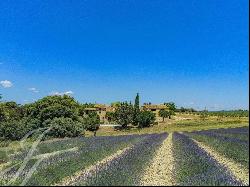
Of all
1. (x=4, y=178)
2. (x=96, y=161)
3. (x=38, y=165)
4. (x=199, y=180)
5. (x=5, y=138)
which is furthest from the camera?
(x=5, y=138)

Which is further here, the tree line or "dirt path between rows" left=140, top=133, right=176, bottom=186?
the tree line

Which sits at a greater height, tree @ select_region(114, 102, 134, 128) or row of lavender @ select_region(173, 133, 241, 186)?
tree @ select_region(114, 102, 134, 128)

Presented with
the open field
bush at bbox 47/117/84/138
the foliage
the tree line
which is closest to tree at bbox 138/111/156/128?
the open field

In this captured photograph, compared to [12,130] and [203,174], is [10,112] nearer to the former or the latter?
[12,130]

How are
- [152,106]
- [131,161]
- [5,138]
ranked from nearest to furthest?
[131,161] → [5,138] → [152,106]

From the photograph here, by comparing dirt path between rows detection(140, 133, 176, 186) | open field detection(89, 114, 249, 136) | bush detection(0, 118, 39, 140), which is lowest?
dirt path between rows detection(140, 133, 176, 186)

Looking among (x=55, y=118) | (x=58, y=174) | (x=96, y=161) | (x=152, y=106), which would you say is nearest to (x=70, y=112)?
(x=55, y=118)

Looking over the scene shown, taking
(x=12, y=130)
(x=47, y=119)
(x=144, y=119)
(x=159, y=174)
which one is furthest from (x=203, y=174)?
(x=144, y=119)

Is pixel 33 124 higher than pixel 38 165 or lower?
higher

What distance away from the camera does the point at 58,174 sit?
1252 centimetres

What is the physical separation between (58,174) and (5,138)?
2770cm

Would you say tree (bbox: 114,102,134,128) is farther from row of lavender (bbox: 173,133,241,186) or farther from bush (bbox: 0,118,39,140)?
row of lavender (bbox: 173,133,241,186)

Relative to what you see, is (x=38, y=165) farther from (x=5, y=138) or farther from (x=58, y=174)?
(x=5, y=138)

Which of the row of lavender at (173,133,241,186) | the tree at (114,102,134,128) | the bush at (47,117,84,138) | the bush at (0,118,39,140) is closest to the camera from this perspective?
the row of lavender at (173,133,241,186)
